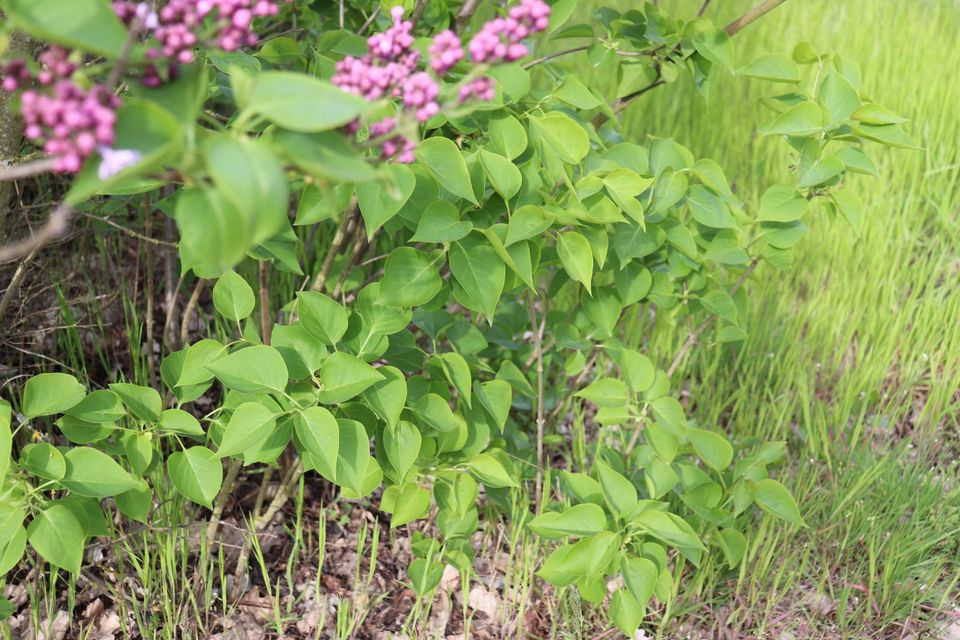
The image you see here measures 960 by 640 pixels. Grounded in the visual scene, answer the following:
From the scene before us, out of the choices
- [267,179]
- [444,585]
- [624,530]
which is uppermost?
[267,179]

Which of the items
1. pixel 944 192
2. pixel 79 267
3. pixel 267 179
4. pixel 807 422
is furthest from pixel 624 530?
pixel 944 192

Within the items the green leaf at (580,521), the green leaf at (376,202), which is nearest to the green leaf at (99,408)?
the green leaf at (376,202)

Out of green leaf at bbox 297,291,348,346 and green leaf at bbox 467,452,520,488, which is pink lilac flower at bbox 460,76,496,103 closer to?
green leaf at bbox 297,291,348,346

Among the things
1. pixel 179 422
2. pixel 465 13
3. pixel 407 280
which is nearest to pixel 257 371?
pixel 179 422

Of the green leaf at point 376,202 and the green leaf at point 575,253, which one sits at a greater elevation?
the green leaf at point 376,202

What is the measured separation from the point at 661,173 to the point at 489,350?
2.26 ft

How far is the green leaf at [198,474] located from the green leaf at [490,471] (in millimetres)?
478

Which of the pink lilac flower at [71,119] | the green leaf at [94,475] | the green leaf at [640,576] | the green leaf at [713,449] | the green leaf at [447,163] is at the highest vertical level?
the pink lilac flower at [71,119]

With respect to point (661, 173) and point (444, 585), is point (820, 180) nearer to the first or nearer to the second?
point (661, 173)

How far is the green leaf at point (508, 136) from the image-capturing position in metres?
1.50

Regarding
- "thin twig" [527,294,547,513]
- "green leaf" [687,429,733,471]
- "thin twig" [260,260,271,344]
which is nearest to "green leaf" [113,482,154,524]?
"thin twig" [260,260,271,344]

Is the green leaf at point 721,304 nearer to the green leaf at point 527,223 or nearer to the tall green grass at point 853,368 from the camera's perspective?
the tall green grass at point 853,368

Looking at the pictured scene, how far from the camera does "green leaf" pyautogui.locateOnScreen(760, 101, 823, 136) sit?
1583 millimetres

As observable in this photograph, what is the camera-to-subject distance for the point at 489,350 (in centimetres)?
217
